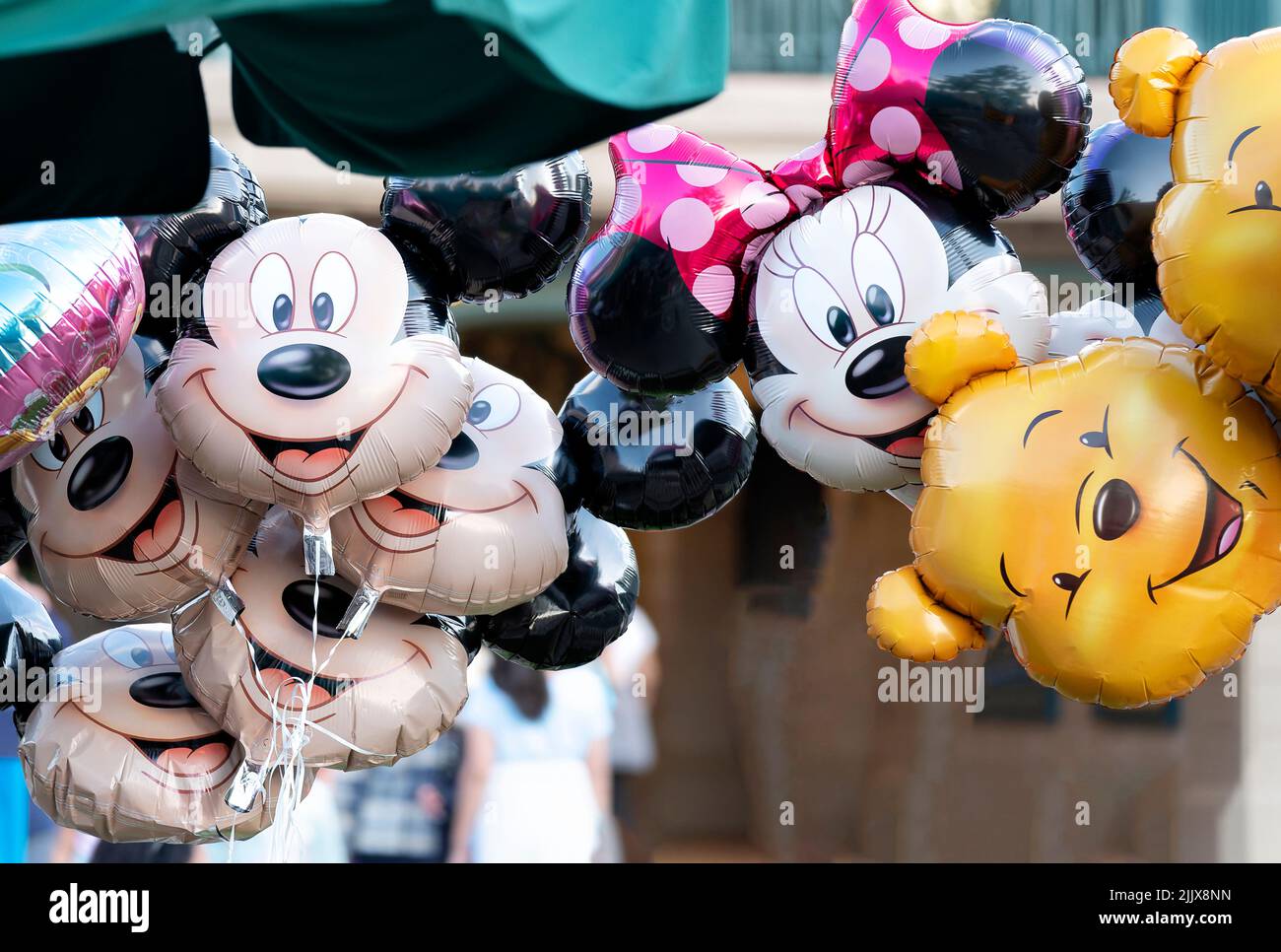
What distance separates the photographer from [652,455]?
2.46 meters

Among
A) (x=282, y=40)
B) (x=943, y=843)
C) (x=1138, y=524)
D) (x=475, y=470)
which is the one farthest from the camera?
(x=943, y=843)

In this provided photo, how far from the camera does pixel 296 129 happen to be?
6.72ft

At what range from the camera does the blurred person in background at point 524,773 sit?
13.5ft

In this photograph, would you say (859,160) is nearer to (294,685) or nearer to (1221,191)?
(1221,191)

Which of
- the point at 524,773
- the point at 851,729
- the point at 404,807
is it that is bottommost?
the point at 851,729

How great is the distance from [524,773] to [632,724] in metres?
0.92

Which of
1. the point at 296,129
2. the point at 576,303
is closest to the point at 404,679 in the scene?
the point at 576,303

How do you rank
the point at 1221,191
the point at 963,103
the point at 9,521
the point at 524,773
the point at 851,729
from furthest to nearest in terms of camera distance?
the point at 851,729 → the point at 524,773 → the point at 9,521 → the point at 963,103 → the point at 1221,191

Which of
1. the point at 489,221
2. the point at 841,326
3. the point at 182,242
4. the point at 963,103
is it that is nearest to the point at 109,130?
the point at 182,242

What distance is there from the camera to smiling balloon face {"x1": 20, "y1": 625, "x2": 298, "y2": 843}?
2.31 m

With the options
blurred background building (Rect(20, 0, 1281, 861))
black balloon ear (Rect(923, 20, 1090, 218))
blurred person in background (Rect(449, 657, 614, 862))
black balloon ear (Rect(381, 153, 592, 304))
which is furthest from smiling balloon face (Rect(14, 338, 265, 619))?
blurred background building (Rect(20, 0, 1281, 861))

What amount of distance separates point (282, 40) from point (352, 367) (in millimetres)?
493

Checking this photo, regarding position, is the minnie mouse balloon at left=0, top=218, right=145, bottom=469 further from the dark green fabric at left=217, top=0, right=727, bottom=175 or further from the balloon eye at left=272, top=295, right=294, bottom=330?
the dark green fabric at left=217, top=0, right=727, bottom=175
